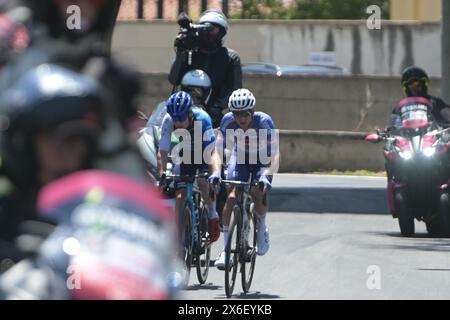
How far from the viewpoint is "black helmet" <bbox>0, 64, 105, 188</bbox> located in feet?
8.29

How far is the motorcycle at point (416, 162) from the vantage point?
16.5 metres

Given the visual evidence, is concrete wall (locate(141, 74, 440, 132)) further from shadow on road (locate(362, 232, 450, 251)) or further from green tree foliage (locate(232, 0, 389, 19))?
green tree foliage (locate(232, 0, 389, 19))

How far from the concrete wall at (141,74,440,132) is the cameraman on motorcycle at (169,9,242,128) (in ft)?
56.7

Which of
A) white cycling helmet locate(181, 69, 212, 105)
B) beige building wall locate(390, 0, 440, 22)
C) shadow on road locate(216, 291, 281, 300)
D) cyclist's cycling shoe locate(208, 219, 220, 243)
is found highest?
beige building wall locate(390, 0, 440, 22)

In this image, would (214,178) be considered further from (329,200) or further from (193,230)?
(329,200)

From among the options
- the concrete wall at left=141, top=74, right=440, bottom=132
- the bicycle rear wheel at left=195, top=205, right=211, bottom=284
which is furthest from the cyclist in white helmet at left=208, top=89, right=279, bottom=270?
the concrete wall at left=141, top=74, right=440, bottom=132

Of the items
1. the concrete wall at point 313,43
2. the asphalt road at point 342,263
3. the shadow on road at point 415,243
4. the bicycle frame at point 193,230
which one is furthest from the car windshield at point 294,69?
the bicycle frame at point 193,230

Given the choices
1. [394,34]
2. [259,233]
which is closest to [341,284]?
[259,233]

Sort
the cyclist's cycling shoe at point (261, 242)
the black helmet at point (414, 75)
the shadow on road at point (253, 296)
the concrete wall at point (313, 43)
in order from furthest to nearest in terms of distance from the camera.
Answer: the concrete wall at point (313, 43), the black helmet at point (414, 75), the cyclist's cycling shoe at point (261, 242), the shadow on road at point (253, 296)

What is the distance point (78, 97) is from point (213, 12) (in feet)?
42.7

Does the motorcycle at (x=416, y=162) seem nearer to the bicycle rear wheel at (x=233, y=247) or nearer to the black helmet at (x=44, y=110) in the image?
the bicycle rear wheel at (x=233, y=247)

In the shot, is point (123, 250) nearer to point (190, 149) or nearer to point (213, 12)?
point (190, 149)

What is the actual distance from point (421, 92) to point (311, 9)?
43186 millimetres

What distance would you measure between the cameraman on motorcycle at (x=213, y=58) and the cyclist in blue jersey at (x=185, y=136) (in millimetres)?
2369
